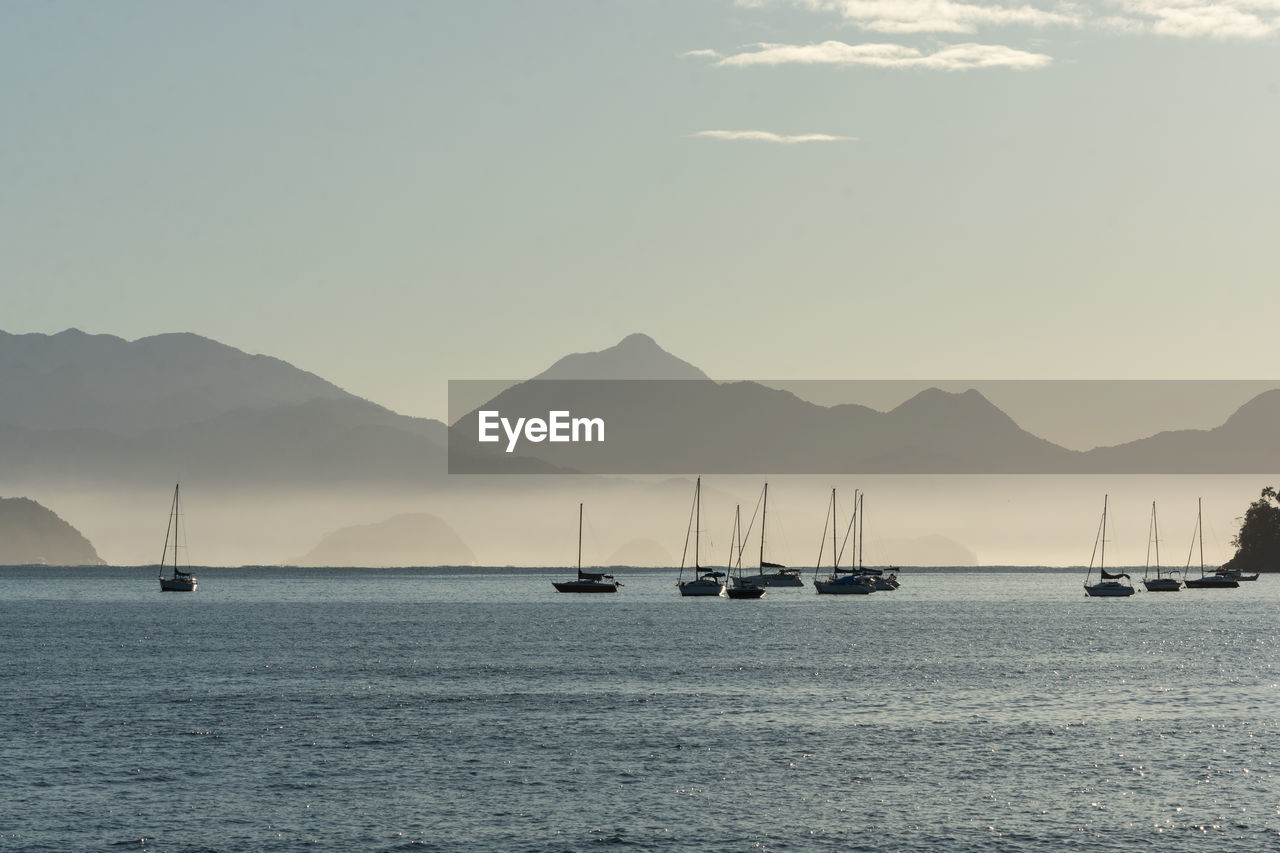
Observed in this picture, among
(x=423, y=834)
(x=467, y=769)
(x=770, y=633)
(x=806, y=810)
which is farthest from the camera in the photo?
(x=770, y=633)

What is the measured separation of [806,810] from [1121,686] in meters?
52.0

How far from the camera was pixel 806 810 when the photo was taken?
55.6 metres

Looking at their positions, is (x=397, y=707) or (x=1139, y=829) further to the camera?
(x=397, y=707)

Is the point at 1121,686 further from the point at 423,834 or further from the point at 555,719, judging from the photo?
the point at 423,834

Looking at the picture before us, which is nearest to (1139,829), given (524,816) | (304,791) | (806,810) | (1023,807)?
(1023,807)

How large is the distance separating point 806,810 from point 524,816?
34.8 ft

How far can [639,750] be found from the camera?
69125 millimetres

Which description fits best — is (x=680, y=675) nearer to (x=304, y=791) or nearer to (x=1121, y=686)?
(x=1121, y=686)

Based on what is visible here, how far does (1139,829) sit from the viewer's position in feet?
171

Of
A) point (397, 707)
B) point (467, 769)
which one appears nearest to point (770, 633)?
point (397, 707)

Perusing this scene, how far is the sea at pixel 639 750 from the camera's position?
5216cm

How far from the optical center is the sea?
52.2 m

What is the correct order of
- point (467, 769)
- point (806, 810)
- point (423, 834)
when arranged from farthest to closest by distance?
point (467, 769)
point (806, 810)
point (423, 834)

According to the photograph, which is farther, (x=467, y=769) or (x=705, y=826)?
(x=467, y=769)
